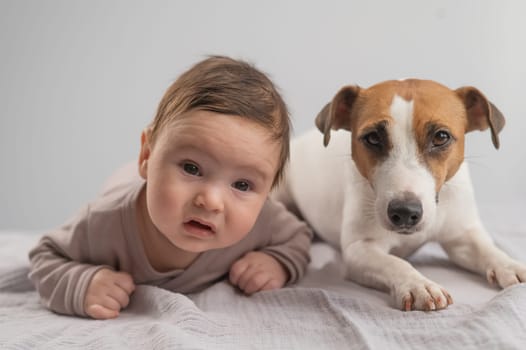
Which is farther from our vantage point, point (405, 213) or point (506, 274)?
point (506, 274)

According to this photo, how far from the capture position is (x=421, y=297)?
1.15 meters

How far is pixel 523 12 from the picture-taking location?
2.54 metres

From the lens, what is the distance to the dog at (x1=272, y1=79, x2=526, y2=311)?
3.94 feet

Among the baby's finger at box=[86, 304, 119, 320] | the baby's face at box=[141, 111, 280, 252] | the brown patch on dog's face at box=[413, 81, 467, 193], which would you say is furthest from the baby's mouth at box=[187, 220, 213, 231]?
the brown patch on dog's face at box=[413, 81, 467, 193]

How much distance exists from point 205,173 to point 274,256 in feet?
1.23

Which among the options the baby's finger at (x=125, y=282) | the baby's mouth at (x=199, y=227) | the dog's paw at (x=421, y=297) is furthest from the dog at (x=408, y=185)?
the baby's finger at (x=125, y=282)

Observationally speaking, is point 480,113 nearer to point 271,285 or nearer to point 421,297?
point 421,297

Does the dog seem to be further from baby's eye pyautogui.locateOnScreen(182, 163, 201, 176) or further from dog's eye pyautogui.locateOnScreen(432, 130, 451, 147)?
baby's eye pyautogui.locateOnScreen(182, 163, 201, 176)

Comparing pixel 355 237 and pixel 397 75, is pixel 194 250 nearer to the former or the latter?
pixel 355 237

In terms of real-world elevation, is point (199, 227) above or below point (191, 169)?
below

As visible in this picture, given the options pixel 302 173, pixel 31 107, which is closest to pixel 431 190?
pixel 302 173

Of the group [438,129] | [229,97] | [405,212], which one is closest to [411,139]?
[438,129]

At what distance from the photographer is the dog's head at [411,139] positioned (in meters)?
1.20

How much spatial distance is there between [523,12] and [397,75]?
59cm
